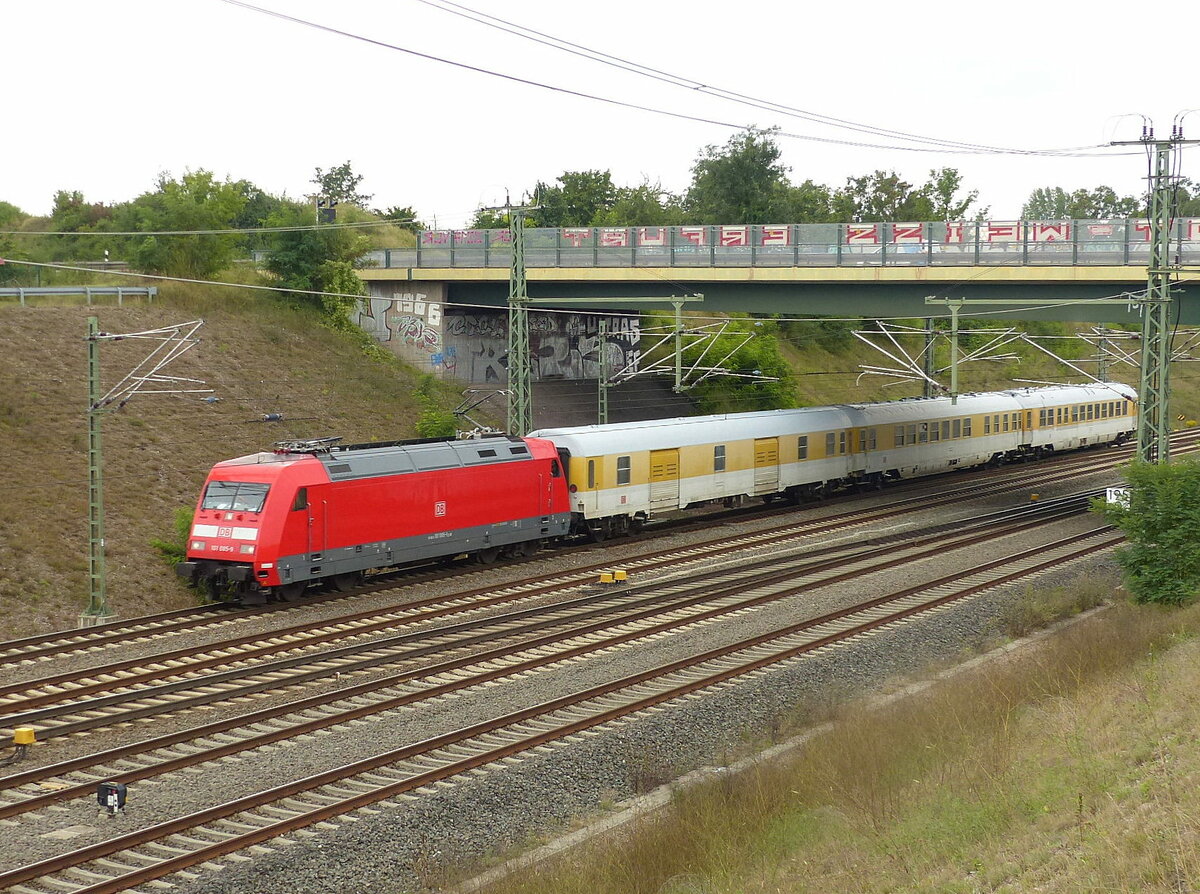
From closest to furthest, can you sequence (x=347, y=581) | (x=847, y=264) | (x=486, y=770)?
(x=486, y=770) → (x=347, y=581) → (x=847, y=264)

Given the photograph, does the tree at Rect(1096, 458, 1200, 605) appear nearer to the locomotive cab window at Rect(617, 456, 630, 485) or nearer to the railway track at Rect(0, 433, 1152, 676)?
the railway track at Rect(0, 433, 1152, 676)

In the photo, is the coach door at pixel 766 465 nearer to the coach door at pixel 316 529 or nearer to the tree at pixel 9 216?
the coach door at pixel 316 529

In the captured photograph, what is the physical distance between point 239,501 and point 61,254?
34.9 metres

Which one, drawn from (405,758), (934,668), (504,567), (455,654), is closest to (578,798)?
(405,758)

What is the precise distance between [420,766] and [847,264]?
2474 cm

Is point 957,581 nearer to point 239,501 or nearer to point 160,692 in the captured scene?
point 239,501

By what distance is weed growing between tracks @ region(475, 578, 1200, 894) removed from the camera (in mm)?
9172

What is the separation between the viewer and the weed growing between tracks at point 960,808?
30.1 feet

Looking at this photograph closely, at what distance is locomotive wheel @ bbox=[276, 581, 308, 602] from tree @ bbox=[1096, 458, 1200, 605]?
15.5 meters

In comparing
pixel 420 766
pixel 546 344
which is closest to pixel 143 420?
pixel 546 344

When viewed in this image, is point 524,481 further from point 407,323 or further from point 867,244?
point 407,323

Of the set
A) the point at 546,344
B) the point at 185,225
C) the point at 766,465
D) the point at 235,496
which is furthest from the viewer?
the point at 546,344

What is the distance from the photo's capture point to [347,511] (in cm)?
2339

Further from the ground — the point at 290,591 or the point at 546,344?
the point at 546,344
